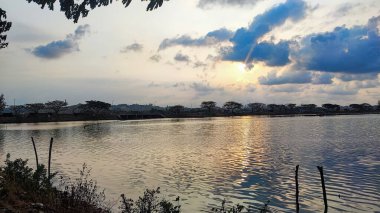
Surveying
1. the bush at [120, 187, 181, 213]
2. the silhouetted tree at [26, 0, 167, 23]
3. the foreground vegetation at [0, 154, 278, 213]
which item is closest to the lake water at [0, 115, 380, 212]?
the foreground vegetation at [0, 154, 278, 213]

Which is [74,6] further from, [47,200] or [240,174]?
[240,174]

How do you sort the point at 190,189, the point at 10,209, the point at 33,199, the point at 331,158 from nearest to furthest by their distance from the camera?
1. the point at 10,209
2. the point at 33,199
3. the point at 190,189
4. the point at 331,158

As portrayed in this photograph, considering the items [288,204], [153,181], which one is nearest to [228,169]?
[153,181]

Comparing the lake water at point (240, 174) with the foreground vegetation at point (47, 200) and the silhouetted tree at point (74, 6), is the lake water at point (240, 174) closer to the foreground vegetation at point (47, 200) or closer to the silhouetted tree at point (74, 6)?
the foreground vegetation at point (47, 200)

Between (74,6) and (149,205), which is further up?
(74,6)

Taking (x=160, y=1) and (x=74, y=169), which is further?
(x=74, y=169)

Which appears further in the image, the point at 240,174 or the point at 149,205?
the point at 240,174

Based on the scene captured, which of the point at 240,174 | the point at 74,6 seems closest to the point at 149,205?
the point at 74,6

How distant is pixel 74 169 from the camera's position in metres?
35.0

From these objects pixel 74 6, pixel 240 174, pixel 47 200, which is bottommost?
pixel 240 174

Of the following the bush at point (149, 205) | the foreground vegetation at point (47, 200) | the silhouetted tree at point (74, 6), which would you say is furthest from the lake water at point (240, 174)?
the silhouetted tree at point (74, 6)

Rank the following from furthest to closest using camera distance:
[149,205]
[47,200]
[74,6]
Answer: [47,200] < [149,205] < [74,6]

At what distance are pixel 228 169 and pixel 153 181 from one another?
747 centimetres

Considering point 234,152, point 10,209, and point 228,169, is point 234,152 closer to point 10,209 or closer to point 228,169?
point 228,169
